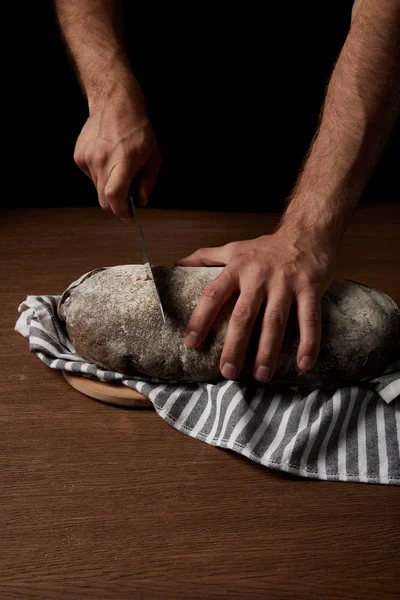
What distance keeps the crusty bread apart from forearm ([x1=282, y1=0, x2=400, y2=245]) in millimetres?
177

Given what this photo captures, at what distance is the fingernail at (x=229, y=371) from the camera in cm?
97

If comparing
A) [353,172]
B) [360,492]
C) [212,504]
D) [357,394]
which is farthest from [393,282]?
[212,504]

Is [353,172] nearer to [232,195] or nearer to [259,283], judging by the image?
[259,283]

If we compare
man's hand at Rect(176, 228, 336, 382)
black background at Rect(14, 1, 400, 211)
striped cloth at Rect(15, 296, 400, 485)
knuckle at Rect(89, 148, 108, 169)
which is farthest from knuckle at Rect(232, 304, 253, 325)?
black background at Rect(14, 1, 400, 211)

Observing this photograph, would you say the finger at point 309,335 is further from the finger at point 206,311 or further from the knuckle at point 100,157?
the knuckle at point 100,157

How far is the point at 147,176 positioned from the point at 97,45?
38 centimetres

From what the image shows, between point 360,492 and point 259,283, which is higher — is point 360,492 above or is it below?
below

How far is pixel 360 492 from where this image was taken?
→ 2.88 ft

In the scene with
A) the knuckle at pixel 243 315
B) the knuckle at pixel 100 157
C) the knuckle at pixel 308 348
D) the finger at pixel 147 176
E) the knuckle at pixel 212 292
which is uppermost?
the knuckle at pixel 100 157

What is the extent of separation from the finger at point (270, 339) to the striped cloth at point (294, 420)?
5 cm

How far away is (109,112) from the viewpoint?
1209mm

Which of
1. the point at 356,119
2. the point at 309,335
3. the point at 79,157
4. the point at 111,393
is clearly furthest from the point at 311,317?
the point at 79,157

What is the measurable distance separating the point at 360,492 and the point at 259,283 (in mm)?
331

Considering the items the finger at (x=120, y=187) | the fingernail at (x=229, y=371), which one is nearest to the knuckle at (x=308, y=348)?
the fingernail at (x=229, y=371)
